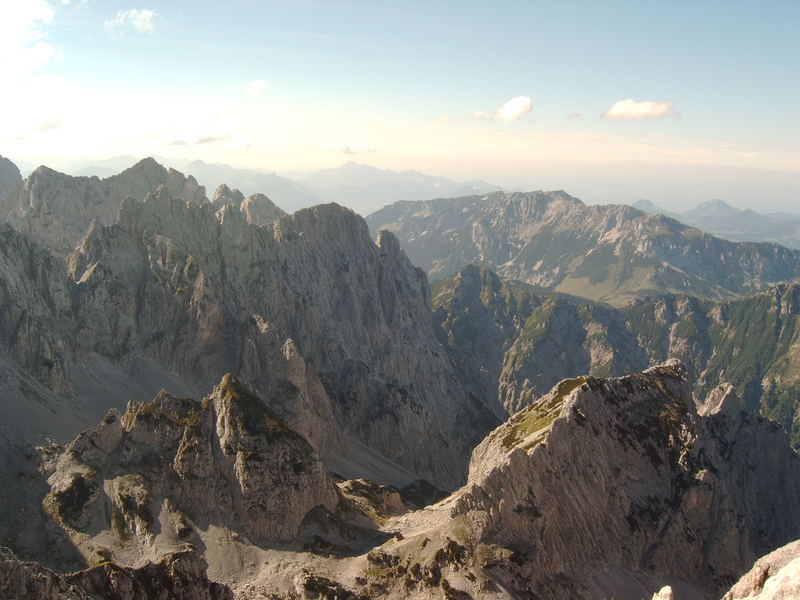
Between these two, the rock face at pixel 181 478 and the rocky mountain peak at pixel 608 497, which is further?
the rock face at pixel 181 478

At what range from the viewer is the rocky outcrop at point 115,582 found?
38875 millimetres

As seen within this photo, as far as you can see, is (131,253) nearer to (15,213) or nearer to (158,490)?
(15,213)

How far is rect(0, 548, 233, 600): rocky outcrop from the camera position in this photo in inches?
1531

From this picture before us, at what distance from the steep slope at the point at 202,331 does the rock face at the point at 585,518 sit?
63832mm

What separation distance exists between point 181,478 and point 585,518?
2099 inches

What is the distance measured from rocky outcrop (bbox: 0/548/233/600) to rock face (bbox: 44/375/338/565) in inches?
872

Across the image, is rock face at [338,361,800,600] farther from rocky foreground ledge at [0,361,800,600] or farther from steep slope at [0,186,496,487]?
steep slope at [0,186,496,487]

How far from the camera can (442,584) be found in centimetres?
6869

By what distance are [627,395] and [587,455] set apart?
46.0ft

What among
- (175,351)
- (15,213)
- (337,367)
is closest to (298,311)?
(337,367)

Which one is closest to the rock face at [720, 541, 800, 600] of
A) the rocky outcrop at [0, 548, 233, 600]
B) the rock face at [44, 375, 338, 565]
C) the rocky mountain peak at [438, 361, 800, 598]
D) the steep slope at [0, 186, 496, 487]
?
the rocky mountain peak at [438, 361, 800, 598]

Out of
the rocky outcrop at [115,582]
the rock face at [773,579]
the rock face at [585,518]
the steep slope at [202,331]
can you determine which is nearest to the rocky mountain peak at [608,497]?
the rock face at [585,518]

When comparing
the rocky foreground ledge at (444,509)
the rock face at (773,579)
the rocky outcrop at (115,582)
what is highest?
the rock face at (773,579)

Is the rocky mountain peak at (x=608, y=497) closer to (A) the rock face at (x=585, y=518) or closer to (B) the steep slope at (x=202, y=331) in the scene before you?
(A) the rock face at (x=585, y=518)
